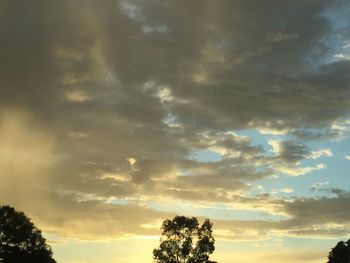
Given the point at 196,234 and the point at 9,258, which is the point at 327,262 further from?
the point at 9,258

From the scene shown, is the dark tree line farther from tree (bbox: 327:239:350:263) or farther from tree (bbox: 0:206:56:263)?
tree (bbox: 327:239:350:263)

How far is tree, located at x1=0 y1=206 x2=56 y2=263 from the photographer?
352ft

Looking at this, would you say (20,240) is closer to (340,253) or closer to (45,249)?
(45,249)

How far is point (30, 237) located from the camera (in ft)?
374

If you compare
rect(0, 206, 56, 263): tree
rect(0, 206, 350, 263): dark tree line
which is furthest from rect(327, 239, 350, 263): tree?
rect(0, 206, 56, 263): tree

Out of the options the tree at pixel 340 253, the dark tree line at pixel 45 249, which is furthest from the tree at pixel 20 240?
the tree at pixel 340 253

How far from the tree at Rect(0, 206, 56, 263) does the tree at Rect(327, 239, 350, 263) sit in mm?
71169

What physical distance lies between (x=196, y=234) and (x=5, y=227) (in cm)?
4458

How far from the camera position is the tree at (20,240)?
10731cm

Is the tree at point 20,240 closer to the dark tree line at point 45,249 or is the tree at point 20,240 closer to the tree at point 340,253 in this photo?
the dark tree line at point 45,249

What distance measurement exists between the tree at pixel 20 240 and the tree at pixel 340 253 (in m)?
71.2

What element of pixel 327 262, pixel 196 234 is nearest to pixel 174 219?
pixel 196 234

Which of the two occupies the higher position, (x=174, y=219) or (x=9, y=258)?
(x=174, y=219)

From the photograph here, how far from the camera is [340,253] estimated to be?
124 m
